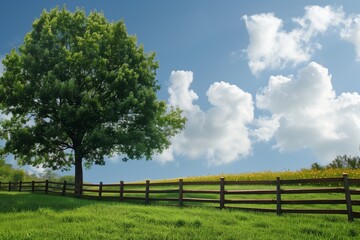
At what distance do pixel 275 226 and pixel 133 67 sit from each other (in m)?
22.0

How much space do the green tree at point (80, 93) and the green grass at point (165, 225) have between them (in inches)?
514

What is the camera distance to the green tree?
3016cm

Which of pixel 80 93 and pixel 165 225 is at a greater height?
pixel 80 93

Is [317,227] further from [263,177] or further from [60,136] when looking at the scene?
[60,136]

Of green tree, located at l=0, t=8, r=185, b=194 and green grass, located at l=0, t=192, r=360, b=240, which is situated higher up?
green tree, located at l=0, t=8, r=185, b=194

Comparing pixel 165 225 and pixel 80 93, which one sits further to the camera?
pixel 80 93

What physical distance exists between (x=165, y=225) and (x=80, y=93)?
747 inches

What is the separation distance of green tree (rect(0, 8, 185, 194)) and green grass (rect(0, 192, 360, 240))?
13056 millimetres

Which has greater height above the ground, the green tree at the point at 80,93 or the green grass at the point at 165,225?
the green tree at the point at 80,93

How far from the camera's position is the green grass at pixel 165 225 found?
12984 mm

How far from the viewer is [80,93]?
3036 centimetres

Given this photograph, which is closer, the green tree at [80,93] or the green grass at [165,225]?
the green grass at [165,225]

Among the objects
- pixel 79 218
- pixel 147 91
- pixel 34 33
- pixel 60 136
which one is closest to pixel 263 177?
pixel 147 91

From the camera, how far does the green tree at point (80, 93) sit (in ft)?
98.9
